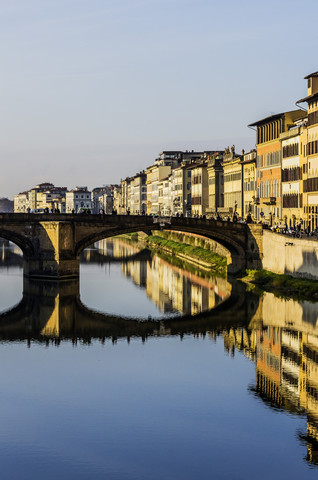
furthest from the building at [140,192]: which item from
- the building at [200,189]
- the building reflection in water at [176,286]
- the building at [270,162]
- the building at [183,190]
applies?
the building at [270,162]

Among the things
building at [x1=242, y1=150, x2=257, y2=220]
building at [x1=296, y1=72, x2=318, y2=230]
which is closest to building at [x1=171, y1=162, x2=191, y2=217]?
building at [x1=242, y1=150, x2=257, y2=220]

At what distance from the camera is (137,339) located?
135 ft

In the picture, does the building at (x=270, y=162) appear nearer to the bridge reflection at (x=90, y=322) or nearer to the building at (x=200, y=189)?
the bridge reflection at (x=90, y=322)

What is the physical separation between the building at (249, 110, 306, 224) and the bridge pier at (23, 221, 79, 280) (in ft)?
54.1

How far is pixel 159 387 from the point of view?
3081 cm

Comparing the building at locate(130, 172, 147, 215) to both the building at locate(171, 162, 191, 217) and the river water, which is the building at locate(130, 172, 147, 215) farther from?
the river water

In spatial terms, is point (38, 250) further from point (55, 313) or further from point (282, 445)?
point (282, 445)

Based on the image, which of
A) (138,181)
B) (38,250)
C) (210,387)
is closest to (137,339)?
(210,387)

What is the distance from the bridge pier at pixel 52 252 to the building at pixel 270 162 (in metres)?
16.5

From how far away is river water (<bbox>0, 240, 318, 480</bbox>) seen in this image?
77.7 feet

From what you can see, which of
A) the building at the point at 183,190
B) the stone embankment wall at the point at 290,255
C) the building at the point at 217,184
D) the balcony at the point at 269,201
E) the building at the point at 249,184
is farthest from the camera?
the building at the point at 183,190

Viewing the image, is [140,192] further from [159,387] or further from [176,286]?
[159,387]

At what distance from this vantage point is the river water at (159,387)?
2367 cm

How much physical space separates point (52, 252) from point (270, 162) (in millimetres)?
22786
